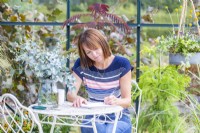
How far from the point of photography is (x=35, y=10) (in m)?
5.51

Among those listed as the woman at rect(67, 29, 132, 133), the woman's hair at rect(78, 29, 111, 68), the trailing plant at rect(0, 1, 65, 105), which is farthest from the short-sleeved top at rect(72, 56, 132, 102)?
the trailing plant at rect(0, 1, 65, 105)

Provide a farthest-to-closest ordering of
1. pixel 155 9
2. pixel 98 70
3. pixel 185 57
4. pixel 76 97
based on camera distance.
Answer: pixel 155 9
pixel 185 57
pixel 98 70
pixel 76 97

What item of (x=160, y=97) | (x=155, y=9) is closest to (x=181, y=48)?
(x=160, y=97)

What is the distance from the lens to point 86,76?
379 cm

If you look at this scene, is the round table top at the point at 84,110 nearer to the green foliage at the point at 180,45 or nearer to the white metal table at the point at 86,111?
the white metal table at the point at 86,111

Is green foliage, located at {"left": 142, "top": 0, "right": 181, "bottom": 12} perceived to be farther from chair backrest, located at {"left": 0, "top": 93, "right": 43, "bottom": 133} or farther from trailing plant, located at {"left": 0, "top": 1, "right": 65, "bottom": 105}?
chair backrest, located at {"left": 0, "top": 93, "right": 43, "bottom": 133}

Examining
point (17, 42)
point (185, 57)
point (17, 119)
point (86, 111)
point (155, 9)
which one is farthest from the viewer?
point (155, 9)

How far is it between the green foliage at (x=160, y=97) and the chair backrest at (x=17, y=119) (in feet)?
2.81

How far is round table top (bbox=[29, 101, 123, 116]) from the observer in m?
3.29

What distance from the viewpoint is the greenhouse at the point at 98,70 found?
135 inches

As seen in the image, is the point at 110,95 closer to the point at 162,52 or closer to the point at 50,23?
the point at 162,52

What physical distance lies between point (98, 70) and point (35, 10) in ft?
6.36

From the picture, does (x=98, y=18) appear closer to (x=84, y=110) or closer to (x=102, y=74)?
(x=102, y=74)

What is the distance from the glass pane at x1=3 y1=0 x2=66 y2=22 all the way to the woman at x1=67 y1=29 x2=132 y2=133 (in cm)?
137
